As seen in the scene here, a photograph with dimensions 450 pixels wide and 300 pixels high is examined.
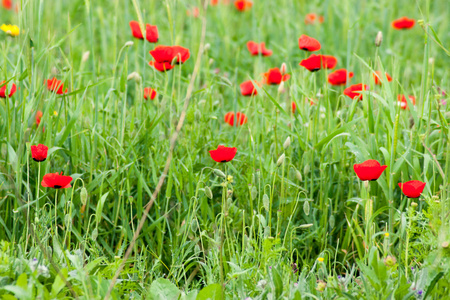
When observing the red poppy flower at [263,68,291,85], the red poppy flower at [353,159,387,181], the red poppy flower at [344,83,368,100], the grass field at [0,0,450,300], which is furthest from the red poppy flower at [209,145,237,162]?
the red poppy flower at [263,68,291,85]

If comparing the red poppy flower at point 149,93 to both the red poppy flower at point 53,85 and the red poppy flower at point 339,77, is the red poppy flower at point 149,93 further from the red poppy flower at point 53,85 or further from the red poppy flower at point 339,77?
the red poppy flower at point 339,77

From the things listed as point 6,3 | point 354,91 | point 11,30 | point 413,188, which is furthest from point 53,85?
point 6,3

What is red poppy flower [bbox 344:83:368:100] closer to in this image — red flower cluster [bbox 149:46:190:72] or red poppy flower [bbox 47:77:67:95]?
red flower cluster [bbox 149:46:190:72]

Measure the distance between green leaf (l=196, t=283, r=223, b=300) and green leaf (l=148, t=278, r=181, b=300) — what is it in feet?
0.24

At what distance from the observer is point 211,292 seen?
3.94 feet

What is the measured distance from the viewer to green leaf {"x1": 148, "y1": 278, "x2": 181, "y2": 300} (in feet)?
4.06

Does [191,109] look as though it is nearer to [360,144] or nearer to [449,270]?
[360,144]

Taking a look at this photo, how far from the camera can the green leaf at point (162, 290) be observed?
1.24m

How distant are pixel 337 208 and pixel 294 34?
1923 mm

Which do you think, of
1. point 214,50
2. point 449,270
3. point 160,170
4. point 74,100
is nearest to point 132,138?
point 160,170

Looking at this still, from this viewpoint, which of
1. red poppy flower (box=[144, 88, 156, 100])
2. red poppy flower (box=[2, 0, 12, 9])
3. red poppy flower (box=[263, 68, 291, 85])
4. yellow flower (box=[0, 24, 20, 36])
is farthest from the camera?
red poppy flower (box=[2, 0, 12, 9])

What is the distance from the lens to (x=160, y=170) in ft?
5.57

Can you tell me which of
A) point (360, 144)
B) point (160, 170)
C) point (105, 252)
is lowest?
point (105, 252)

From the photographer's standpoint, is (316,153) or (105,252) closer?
(105,252)
